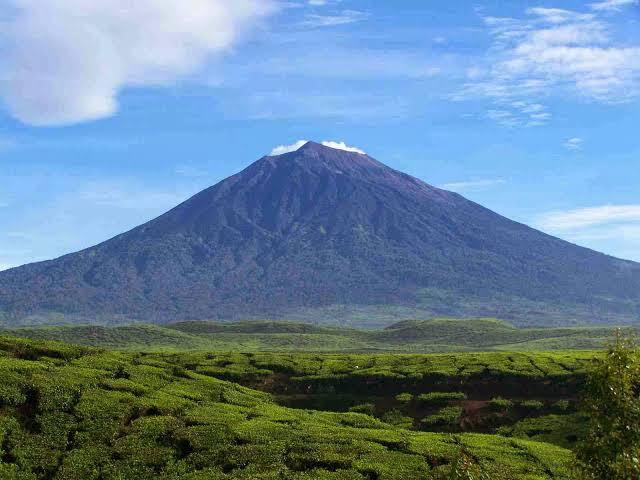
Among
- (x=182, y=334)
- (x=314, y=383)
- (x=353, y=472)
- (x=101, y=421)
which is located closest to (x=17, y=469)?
(x=101, y=421)

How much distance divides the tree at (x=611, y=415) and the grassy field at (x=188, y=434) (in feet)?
25.9

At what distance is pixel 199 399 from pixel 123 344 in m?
128

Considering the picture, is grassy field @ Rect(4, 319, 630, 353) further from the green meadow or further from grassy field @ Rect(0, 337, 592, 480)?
grassy field @ Rect(0, 337, 592, 480)

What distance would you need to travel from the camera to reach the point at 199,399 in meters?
39.5

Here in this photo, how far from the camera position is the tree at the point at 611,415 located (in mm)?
18328

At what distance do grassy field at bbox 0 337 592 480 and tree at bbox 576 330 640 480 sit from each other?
7.89m

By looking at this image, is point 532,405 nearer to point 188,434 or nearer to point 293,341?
point 188,434

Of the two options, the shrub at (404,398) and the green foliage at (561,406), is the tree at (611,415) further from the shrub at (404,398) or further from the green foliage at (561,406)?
the shrub at (404,398)

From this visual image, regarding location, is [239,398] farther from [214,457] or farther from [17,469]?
[17,469]

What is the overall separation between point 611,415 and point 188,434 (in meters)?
20.3

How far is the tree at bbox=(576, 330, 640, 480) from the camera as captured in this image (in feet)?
60.1

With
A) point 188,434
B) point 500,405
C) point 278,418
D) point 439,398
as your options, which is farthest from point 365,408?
point 188,434

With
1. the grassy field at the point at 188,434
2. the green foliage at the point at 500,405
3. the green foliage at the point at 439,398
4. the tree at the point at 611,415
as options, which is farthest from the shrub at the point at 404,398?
the tree at the point at 611,415

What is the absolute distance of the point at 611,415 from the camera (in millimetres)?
19109
